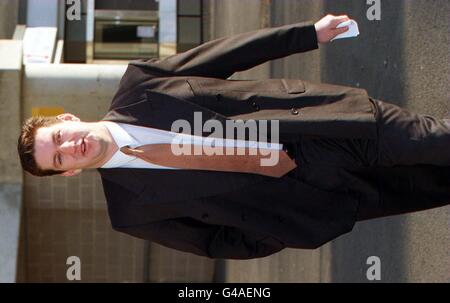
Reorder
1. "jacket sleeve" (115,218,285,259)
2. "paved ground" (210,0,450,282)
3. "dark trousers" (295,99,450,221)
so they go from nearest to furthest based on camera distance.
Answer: "dark trousers" (295,99,450,221), "jacket sleeve" (115,218,285,259), "paved ground" (210,0,450,282)

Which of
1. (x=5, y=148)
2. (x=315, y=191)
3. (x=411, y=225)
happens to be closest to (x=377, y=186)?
(x=315, y=191)

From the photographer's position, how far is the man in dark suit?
9.44 feet

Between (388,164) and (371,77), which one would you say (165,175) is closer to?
(388,164)

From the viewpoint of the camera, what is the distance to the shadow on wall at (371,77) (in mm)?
4633

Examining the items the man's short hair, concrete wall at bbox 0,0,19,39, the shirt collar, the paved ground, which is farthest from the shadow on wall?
concrete wall at bbox 0,0,19,39

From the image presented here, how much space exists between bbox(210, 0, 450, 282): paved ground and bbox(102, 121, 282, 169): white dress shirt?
5.33 feet

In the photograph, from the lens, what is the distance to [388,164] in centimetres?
300

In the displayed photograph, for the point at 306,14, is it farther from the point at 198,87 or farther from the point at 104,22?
the point at 104,22

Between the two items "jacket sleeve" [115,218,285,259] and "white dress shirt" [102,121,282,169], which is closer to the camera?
"white dress shirt" [102,121,282,169]

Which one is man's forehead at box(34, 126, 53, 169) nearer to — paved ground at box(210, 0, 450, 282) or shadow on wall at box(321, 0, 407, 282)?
paved ground at box(210, 0, 450, 282)

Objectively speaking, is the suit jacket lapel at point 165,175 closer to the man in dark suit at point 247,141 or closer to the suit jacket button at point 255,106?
the man in dark suit at point 247,141

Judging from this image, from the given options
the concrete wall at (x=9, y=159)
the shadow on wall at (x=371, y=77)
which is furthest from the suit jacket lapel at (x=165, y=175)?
the concrete wall at (x=9, y=159)

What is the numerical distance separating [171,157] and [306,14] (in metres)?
3.94

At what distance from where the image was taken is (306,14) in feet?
21.4
